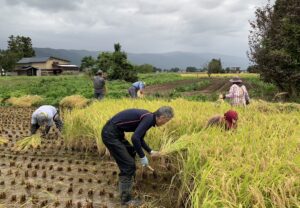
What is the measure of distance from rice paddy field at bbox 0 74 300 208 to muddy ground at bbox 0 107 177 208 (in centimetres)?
1

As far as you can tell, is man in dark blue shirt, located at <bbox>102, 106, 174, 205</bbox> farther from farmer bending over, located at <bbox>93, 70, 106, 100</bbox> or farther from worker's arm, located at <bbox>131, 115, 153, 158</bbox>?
farmer bending over, located at <bbox>93, 70, 106, 100</bbox>

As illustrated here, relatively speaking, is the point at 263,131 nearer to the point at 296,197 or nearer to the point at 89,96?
the point at 296,197

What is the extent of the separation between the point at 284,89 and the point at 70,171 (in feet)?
33.0

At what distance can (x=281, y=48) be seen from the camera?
12805 millimetres

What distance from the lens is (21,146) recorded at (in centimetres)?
734

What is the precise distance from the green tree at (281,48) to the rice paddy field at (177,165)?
4984 mm

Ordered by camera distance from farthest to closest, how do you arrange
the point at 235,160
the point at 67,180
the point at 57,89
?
the point at 57,89 < the point at 67,180 < the point at 235,160

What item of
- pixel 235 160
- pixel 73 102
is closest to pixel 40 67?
pixel 73 102

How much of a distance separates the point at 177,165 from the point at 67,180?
156cm

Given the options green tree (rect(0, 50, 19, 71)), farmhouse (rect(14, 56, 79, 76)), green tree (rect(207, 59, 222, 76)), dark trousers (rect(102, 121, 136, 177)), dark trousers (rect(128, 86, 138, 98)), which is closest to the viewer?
dark trousers (rect(102, 121, 136, 177))

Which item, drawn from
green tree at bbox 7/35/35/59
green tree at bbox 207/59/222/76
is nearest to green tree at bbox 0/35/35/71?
green tree at bbox 7/35/35/59

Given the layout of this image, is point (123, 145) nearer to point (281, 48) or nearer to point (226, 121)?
point (226, 121)

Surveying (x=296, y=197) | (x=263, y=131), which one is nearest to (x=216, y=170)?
(x=296, y=197)

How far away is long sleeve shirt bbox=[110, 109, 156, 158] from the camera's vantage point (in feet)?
14.4
